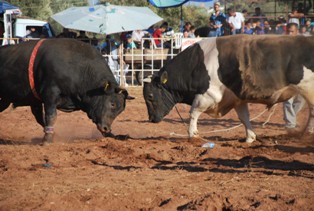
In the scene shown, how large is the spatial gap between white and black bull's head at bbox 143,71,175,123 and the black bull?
0.65 meters

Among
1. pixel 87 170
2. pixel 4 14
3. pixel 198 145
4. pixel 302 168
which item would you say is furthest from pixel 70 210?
pixel 4 14

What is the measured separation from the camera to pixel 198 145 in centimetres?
994

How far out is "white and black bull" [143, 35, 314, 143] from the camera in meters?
9.82

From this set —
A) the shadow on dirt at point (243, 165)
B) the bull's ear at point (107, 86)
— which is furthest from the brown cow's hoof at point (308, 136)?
the bull's ear at point (107, 86)

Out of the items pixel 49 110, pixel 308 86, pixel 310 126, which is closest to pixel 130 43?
pixel 49 110

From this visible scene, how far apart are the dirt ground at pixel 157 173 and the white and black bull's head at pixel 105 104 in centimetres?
36

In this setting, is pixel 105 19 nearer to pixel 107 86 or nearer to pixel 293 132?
pixel 107 86

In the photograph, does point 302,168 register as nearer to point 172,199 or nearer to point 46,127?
point 172,199

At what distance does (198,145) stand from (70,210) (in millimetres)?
3877

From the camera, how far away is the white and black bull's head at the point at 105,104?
10.4 m

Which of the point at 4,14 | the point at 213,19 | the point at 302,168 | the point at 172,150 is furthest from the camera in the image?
the point at 4,14

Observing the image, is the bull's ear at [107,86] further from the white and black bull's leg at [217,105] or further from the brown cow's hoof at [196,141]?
the brown cow's hoof at [196,141]

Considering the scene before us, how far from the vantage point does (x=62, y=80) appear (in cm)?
1018

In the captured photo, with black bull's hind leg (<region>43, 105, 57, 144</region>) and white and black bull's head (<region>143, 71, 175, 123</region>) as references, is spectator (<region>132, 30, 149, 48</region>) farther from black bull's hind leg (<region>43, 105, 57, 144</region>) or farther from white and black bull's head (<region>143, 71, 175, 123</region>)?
black bull's hind leg (<region>43, 105, 57, 144</region>)
